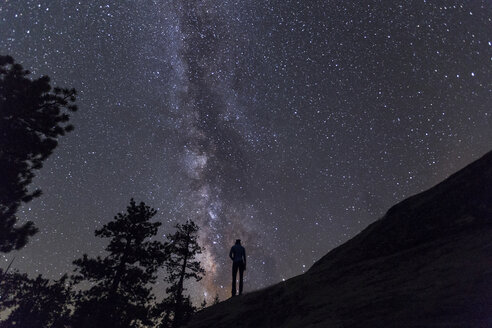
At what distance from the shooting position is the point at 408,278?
20.4 feet

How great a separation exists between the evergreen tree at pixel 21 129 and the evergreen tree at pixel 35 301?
60.7 feet

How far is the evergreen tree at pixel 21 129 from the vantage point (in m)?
14.1

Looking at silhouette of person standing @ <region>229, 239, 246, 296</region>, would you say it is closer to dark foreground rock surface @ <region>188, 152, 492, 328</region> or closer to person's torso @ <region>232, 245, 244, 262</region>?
person's torso @ <region>232, 245, 244, 262</region>

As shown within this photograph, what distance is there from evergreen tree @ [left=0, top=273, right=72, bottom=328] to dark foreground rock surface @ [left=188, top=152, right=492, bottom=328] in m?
27.2

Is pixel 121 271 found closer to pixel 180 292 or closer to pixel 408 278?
pixel 180 292

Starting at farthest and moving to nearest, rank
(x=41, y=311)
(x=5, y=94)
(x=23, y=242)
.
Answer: (x=41, y=311) → (x=23, y=242) → (x=5, y=94)

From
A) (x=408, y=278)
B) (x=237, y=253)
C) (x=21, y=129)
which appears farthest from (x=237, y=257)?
(x=21, y=129)

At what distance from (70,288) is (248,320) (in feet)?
104

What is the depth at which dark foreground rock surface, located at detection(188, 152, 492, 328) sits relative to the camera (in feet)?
14.9

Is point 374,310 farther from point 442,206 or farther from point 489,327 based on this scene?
point 442,206

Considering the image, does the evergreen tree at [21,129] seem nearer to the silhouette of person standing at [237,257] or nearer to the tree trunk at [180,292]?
the silhouette of person standing at [237,257]

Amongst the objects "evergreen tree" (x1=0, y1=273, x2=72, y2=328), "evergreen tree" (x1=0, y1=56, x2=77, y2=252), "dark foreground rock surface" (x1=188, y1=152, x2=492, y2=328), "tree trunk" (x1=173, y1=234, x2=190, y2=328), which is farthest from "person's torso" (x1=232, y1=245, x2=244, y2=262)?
"evergreen tree" (x1=0, y1=273, x2=72, y2=328)

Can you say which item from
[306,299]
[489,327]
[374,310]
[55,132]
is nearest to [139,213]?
[55,132]

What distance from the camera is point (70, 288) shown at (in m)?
32.8
